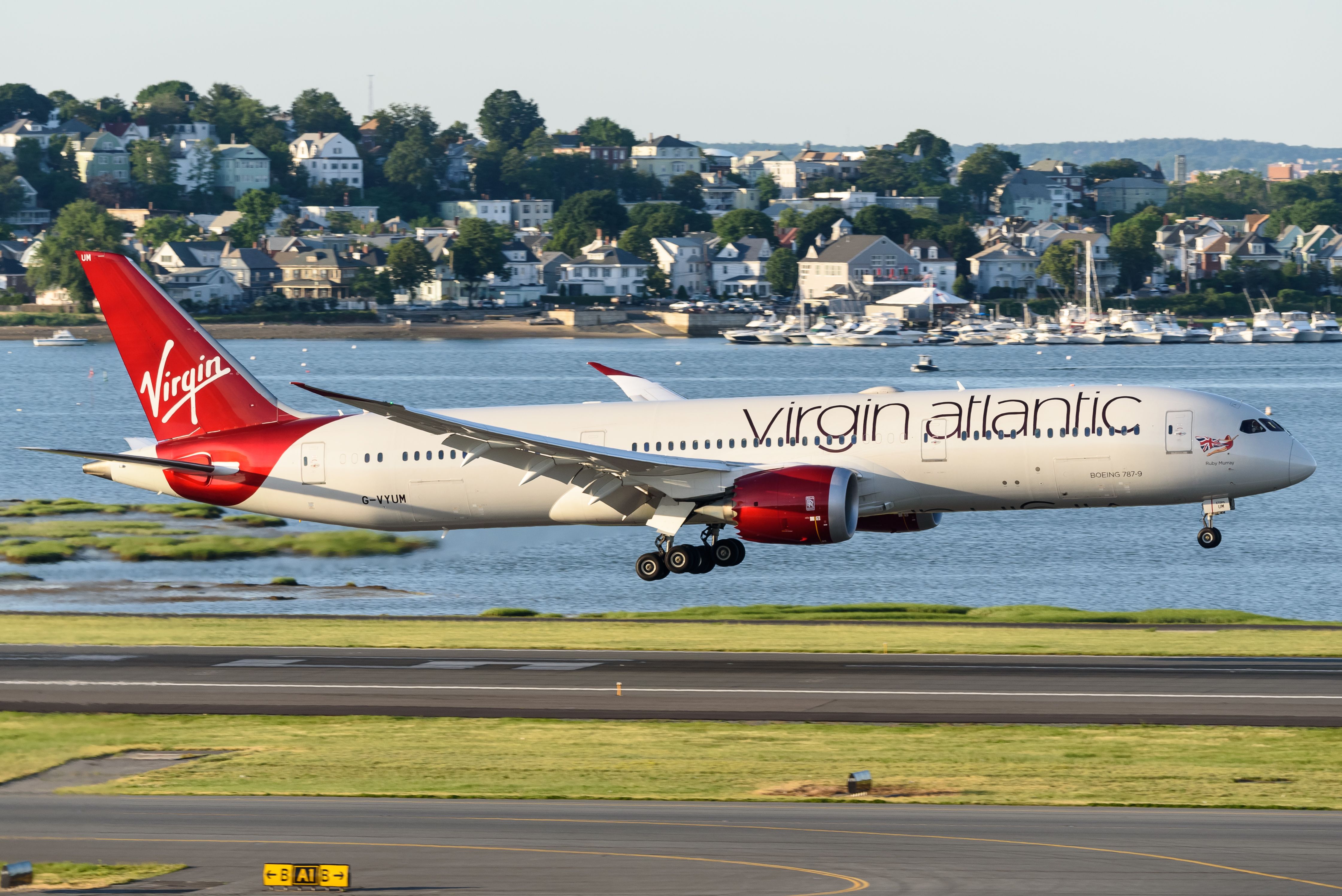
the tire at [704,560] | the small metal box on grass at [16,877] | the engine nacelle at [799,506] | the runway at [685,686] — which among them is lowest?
the runway at [685,686]

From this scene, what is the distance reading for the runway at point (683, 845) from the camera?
23.6m

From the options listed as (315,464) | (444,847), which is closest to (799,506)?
(315,464)

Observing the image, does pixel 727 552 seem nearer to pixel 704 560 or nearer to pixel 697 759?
pixel 704 560

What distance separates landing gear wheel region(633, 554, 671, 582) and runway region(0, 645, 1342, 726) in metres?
2.25

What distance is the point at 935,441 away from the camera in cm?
4631

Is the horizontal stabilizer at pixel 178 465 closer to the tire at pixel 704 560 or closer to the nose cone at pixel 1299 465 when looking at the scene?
the tire at pixel 704 560

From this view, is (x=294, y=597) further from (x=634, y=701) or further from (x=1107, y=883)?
(x=1107, y=883)

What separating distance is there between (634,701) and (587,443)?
11833 mm

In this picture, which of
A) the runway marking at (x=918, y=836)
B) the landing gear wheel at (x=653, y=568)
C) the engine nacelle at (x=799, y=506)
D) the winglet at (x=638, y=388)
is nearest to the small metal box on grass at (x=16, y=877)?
the runway marking at (x=918, y=836)

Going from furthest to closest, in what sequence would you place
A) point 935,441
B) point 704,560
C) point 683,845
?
point 704,560 → point 935,441 → point 683,845

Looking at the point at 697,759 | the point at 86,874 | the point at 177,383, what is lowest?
the point at 697,759

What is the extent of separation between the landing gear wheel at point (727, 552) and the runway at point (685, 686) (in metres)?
2.67

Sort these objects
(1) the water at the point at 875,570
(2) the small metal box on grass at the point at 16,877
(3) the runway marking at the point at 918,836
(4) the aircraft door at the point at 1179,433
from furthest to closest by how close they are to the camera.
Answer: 1. (1) the water at the point at 875,570
2. (4) the aircraft door at the point at 1179,433
3. (2) the small metal box on grass at the point at 16,877
4. (3) the runway marking at the point at 918,836

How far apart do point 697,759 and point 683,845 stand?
23.2ft
